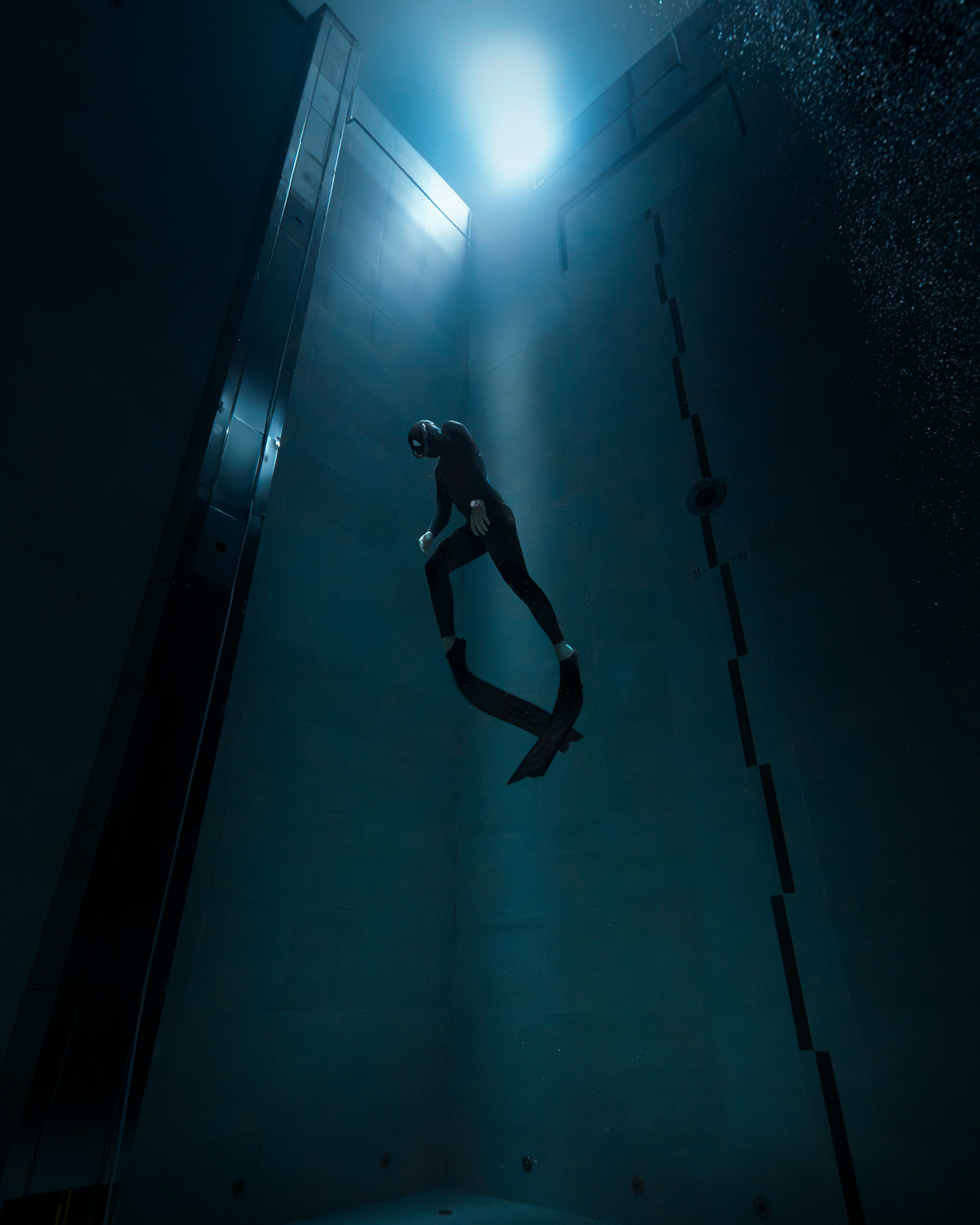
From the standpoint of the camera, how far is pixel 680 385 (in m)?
3.79

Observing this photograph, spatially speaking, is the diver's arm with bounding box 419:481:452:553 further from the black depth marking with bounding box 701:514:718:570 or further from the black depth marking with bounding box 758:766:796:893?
the black depth marking with bounding box 758:766:796:893

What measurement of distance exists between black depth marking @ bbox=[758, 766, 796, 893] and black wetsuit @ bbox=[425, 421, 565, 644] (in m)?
1.07

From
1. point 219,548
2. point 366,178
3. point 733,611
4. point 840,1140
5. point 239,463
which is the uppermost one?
point 366,178

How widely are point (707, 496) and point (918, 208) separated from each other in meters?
1.67

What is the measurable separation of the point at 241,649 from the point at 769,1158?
2.96 meters

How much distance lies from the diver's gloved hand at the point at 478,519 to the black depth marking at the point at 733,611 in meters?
1.23

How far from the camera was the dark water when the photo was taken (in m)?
2.78

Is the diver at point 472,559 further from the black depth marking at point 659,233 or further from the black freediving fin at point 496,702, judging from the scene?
the black depth marking at point 659,233

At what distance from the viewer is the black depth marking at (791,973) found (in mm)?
2398

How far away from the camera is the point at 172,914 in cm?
246

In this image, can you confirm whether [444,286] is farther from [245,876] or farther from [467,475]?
[245,876]

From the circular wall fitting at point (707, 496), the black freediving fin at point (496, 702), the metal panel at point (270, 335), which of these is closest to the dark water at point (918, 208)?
the circular wall fitting at point (707, 496)

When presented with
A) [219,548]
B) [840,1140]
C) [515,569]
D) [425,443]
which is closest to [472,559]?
[515,569]

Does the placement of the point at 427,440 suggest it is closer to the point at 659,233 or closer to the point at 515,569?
the point at 515,569
